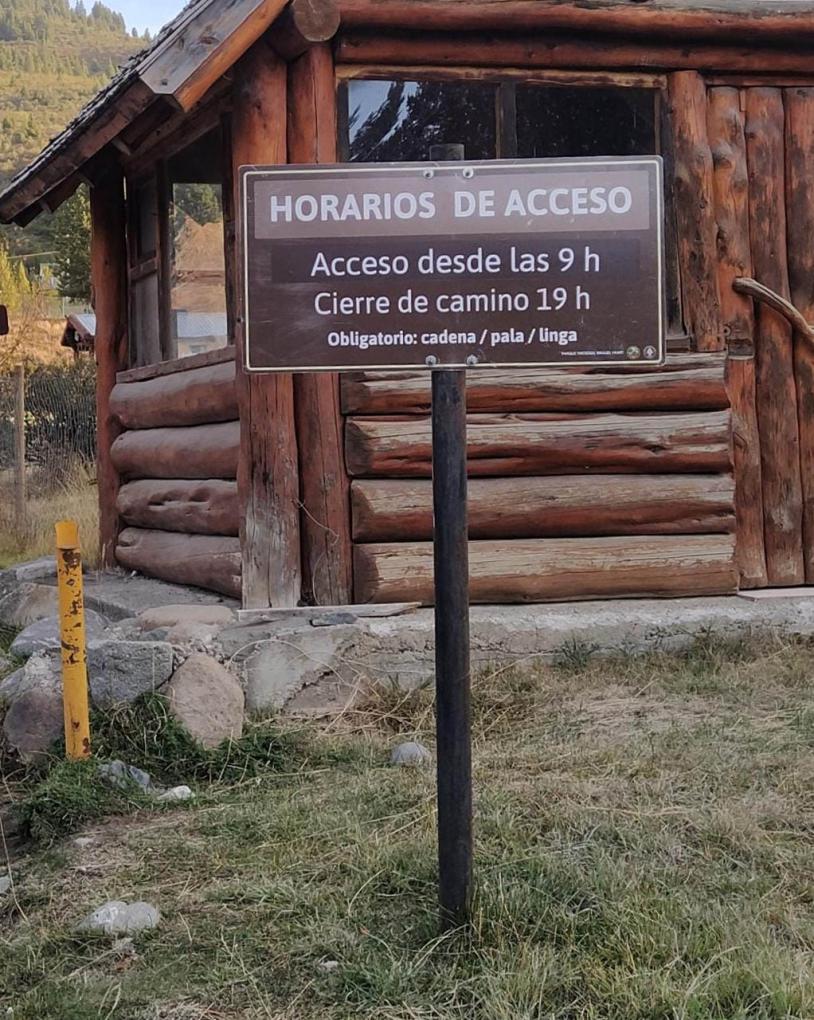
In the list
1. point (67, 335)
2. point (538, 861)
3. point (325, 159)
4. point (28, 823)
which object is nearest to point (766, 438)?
point (325, 159)

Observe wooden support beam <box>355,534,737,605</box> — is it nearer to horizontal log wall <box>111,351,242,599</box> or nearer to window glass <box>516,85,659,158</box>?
horizontal log wall <box>111,351,242,599</box>

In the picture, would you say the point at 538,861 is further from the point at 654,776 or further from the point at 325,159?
the point at 325,159

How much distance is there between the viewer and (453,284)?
3113 millimetres

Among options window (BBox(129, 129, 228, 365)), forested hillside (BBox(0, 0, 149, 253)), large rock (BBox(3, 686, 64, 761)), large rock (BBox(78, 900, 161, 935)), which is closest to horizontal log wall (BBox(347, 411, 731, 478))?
window (BBox(129, 129, 228, 365))

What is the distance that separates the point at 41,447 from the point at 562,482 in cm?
1106

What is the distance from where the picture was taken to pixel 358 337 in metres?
3.13

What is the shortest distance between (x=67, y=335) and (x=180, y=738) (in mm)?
28786

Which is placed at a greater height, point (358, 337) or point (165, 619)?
point (358, 337)

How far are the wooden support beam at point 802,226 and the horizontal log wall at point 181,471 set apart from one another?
3.06 m

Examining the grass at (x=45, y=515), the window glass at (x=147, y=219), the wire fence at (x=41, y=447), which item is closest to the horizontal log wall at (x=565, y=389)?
the window glass at (x=147, y=219)

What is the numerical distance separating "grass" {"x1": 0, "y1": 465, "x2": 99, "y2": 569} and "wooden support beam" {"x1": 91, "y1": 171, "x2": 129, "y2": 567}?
2442 mm

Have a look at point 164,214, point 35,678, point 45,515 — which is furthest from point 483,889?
point 45,515

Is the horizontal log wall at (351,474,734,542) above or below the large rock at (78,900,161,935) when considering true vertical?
above

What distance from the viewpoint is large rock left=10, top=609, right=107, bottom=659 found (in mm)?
5367
